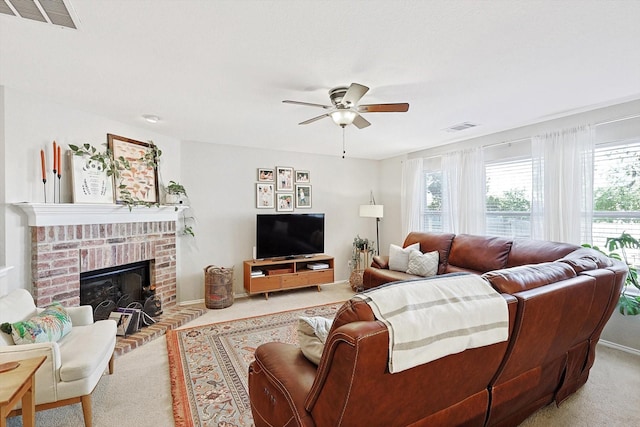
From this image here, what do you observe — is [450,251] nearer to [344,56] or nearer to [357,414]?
[344,56]

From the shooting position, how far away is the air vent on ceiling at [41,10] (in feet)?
4.85

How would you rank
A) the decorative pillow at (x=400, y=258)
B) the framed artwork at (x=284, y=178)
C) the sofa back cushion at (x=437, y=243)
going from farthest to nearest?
1. the framed artwork at (x=284, y=178)
2. the decorative pillow at (x=400, y=258)
3. the sofa back cushion at (x=437, y=243)

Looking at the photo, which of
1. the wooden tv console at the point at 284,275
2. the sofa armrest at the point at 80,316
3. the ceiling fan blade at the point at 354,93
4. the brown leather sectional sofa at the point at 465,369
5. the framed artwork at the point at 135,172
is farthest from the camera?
the wooden tv console at the point at 284,275

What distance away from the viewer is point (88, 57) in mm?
2020

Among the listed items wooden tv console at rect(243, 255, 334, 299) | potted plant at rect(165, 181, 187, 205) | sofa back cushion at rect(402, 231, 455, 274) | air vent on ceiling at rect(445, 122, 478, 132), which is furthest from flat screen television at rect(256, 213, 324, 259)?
air vent on ceiling at rect(445, 122, 478, 132)

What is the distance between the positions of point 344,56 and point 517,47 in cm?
109

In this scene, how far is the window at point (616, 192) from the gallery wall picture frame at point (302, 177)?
12.2ft

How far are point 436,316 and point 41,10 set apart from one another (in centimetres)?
235

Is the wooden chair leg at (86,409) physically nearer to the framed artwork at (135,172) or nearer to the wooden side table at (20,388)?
the wooden side table at (20,388)

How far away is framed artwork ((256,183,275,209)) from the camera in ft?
15.8

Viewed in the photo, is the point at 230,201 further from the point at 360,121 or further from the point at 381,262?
the point at 360,121

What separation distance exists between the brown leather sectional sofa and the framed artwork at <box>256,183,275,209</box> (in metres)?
3.40

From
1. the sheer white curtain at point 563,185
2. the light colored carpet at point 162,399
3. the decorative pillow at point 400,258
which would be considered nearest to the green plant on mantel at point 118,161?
the light colored carpet at point 162,399

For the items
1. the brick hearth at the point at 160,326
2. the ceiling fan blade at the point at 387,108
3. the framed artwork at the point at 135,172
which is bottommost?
the brick hearth at the point at 160,326
